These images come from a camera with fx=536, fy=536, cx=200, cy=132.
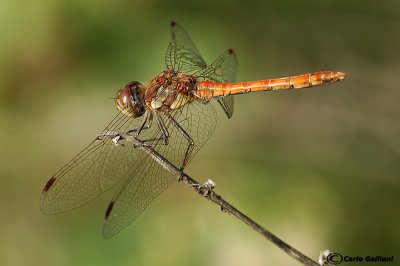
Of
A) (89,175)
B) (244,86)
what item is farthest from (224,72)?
(89,175)

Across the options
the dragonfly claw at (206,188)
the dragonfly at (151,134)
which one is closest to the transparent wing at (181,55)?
the dragonfly at (151,134)

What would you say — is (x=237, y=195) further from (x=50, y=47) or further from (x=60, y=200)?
(x=50, y=47)

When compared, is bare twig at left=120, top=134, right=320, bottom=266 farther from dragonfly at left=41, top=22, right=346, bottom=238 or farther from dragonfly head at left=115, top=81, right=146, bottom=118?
dragonfly head at left=115, top=81, right=146, bottom=118

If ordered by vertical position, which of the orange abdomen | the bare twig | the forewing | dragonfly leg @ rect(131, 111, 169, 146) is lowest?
the bare twig

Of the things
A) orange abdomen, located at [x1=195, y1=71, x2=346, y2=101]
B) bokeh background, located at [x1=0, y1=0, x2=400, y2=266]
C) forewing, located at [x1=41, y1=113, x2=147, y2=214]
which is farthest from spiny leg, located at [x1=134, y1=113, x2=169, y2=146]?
bokeh background, located at [x1=0, y1=0, x2=400, y2=266]

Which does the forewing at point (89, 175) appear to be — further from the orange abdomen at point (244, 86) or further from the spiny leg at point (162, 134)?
the orange abdomen at point (244, 86)

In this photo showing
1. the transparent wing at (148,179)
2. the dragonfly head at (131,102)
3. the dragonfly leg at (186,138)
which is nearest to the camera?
the transparent wing at (148,179)

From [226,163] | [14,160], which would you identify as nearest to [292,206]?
[226,163]

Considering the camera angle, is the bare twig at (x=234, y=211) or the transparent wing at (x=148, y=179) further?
the transparent wing at (x=148, y=179)

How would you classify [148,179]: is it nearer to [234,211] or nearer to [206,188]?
[206,188]

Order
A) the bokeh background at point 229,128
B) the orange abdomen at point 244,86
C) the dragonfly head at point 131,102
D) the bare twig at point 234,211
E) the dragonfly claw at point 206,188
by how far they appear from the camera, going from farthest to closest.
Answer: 1. the bokeh background at point 229,128
2. the orange abdomen at point 244,86
3. the dragonfly head at point 131,102
4. the dragonfly claw at point 206,188
5. the bare twig at point 234,211
